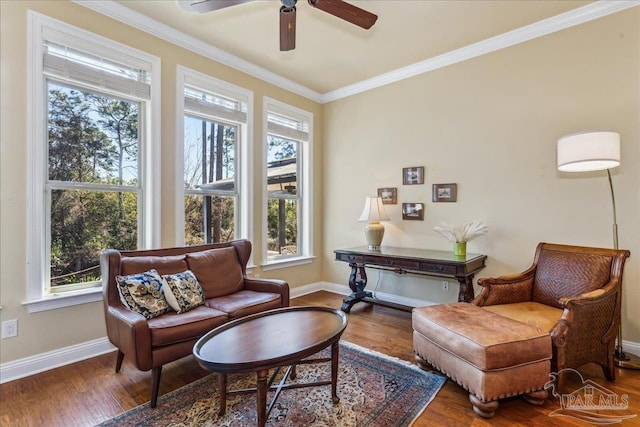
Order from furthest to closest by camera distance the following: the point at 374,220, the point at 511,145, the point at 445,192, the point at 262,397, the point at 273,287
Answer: the point at 374,220
the point at 445,192
the point at 511,145
the point at 273,287
the point at 262,397

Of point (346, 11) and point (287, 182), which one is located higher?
point (346, 11)

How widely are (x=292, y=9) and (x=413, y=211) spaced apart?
258cm

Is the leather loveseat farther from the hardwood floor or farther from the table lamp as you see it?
the table lamp

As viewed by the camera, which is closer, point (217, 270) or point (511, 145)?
point (217, 270)

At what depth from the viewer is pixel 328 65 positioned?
3.81 metres

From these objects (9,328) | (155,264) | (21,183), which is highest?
(21,183)

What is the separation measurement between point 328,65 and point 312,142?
3.90ft

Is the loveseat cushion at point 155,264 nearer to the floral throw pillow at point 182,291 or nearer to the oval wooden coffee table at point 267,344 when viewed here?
the floral throw pillow at point 182,291

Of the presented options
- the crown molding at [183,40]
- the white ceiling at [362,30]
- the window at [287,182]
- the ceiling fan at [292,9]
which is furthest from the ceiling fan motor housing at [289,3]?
the window at [287,182]

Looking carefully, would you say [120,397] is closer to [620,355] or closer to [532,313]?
[532,313]

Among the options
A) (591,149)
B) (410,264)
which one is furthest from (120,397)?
(591,149)

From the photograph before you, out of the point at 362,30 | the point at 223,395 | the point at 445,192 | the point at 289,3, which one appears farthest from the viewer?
the point at 445,192

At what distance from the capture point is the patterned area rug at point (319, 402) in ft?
5.91

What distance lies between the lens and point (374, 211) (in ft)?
12.8
